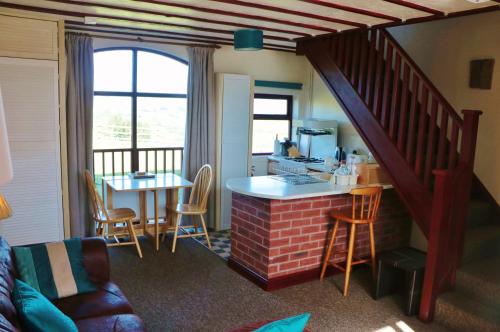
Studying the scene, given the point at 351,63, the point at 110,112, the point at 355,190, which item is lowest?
the point at 355,190

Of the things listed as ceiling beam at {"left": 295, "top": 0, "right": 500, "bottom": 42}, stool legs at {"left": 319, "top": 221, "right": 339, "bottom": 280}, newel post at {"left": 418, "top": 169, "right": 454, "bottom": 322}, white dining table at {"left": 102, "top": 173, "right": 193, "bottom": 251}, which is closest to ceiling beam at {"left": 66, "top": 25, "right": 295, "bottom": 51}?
ceiling beam at {"left": 295, "top": 0, "right": 500, "bottom": 42}

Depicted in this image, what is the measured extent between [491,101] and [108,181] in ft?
13.2

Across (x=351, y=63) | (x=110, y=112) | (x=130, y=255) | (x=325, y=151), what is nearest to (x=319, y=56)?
(x=351, y=63)

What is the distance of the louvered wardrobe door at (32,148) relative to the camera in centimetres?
377

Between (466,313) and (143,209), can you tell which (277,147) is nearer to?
(143,209)

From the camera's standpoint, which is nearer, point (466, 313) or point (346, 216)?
point (466, 313)

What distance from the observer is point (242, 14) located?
3432 mm

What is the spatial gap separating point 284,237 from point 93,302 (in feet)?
5.77

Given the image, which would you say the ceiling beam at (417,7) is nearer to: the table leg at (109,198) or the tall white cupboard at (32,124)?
the tall white cupboard at (32,124)

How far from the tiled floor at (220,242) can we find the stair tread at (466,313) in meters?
2.14

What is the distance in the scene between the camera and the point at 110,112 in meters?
5.17

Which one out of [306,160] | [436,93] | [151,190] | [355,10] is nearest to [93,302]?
[151,190]

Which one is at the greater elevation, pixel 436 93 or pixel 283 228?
pixel 436 93

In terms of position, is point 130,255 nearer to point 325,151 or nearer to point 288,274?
point 288,274
